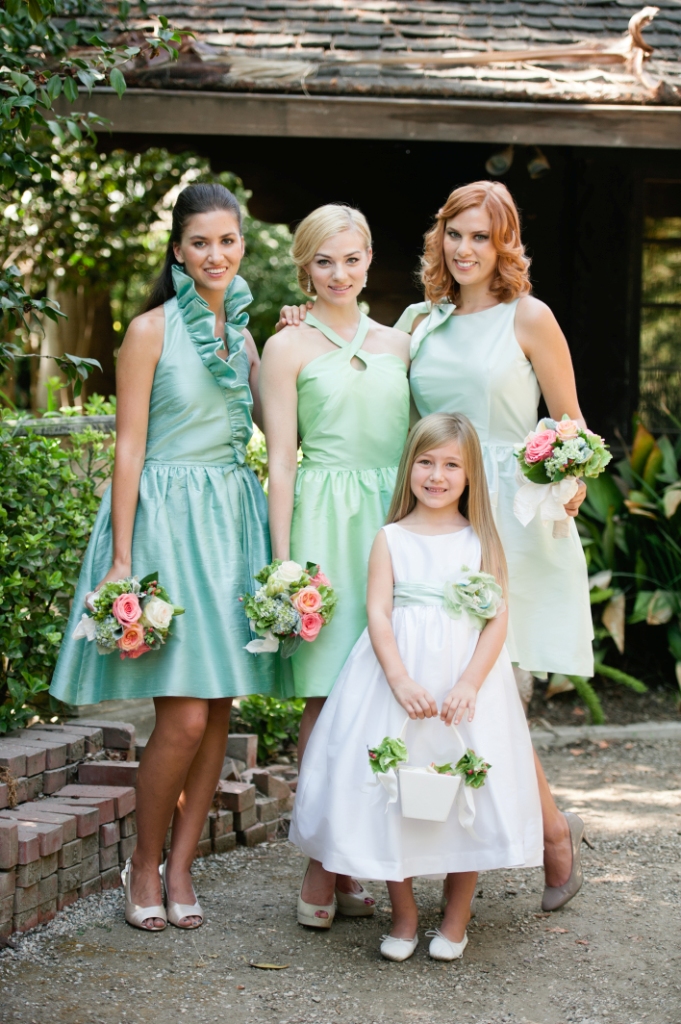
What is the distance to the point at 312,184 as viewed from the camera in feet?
21.7

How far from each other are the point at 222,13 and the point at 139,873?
4707 millimetres

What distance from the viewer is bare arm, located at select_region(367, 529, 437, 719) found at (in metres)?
2.77

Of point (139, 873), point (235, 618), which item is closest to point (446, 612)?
point (235, 618)

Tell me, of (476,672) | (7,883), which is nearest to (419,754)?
(476,672)

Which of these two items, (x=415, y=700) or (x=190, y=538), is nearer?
(x=415, y=700)

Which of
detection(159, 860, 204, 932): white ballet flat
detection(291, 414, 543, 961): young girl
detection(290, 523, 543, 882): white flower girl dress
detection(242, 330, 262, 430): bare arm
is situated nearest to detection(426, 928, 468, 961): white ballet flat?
detection(291, 414, 543, 961): young girl

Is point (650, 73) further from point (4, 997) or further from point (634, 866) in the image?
point (4, 997)

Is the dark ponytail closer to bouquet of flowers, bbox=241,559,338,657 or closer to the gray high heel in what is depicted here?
bouquet of flowers, bbox=241,559,338,657

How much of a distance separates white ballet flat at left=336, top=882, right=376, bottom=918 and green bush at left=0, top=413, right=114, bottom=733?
120cm

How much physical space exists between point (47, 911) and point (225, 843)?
2.62 ft

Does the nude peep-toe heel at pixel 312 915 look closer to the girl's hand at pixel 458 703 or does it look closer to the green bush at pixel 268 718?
the girl's hand at pixel 458 703

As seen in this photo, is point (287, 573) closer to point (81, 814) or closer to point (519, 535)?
point (519, 535)

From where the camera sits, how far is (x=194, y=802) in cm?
317

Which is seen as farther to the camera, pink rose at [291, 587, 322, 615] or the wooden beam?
the wooden beam
